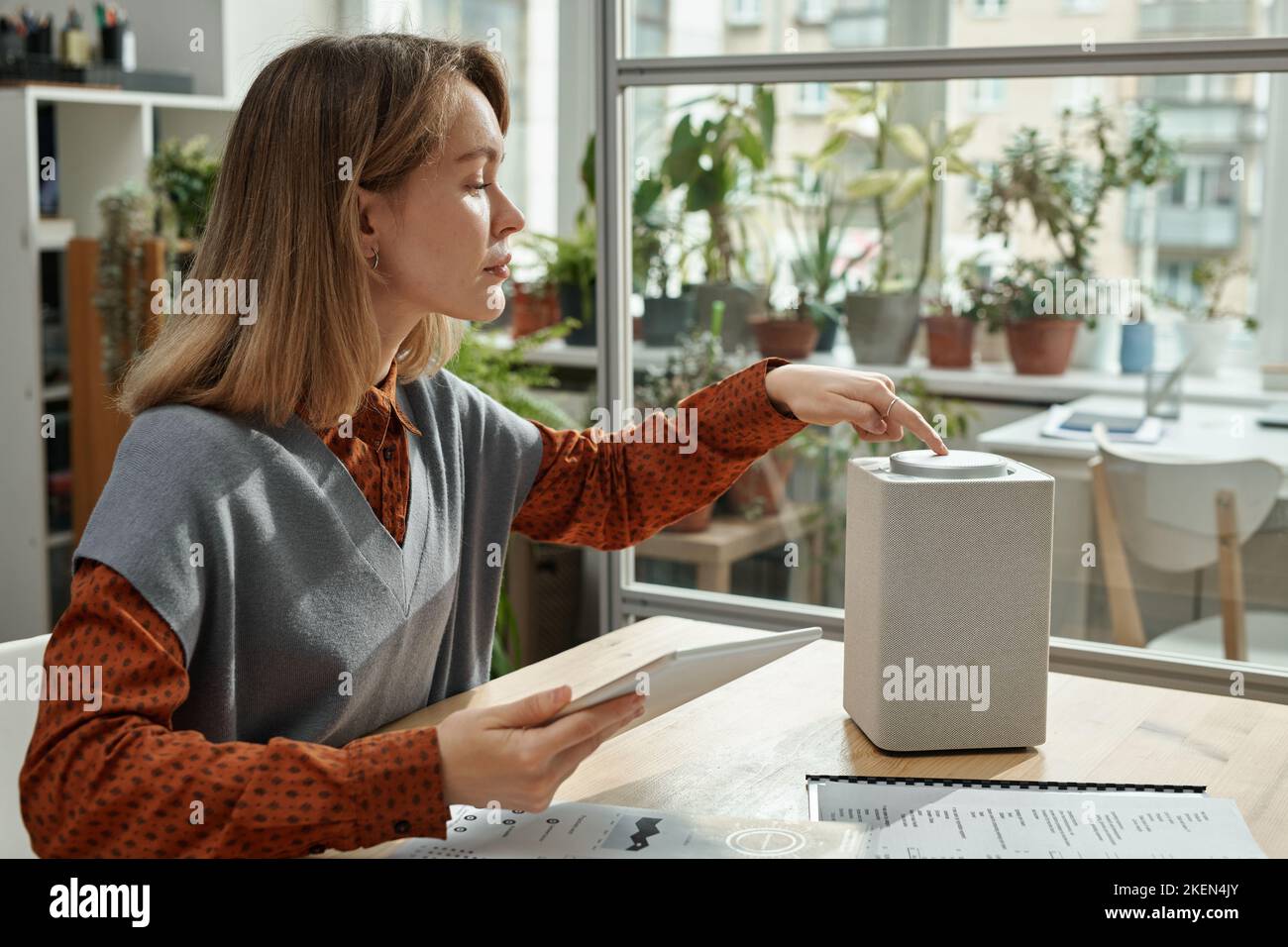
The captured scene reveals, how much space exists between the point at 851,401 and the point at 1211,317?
1216 millimetres

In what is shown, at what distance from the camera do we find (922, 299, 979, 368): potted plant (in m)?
2.30

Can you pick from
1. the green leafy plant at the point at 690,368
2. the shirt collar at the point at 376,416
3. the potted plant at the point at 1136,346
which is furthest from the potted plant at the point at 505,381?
the shirt collar at the point at 376,416

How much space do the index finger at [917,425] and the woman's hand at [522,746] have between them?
46 cm

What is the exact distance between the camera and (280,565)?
112 centimetres

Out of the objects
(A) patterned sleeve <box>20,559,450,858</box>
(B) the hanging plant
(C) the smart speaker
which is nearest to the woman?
(A) patterned sleeve <box>20,559,450,858</box>

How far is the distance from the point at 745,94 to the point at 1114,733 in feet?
4.03

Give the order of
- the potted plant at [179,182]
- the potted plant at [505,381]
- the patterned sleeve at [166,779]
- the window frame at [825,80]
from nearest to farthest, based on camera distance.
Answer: the patterned sleeve at [166,779]
the window frame at [825,80]
the potted plant at [505,381]
the potted plant at [179,182]

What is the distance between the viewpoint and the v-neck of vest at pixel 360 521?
Answer: 1175mm

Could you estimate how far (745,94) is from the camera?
2.15m

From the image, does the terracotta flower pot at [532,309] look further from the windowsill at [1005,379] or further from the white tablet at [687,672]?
the white tablet at [687,672]

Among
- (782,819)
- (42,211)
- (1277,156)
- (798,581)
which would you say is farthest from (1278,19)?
(42,211)
